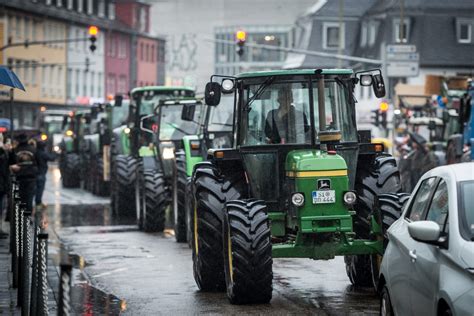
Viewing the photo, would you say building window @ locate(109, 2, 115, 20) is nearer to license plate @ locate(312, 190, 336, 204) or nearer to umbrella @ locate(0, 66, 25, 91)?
umbrella @ locate(0, 66, 25, 91)

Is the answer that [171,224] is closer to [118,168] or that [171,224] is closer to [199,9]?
[118,168]

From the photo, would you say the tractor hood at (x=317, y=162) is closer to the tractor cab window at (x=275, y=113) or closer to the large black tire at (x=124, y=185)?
the tractor cab window at (x=275, y=113)

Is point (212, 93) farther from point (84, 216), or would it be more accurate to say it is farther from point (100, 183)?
point (100, 183)

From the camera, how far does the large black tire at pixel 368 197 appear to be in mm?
16562

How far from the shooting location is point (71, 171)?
52.3 metres

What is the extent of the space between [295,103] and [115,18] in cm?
11328

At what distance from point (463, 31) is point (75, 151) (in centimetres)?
2506

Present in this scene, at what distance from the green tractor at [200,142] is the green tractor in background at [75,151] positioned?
25278 millimetres

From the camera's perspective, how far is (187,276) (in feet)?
62.1

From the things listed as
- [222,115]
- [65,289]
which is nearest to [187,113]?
[222,115]

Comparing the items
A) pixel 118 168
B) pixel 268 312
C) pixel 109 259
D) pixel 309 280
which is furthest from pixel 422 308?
pixel 118 168

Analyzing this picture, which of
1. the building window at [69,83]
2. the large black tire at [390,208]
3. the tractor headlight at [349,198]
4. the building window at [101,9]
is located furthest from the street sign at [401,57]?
the building window at [101,9]

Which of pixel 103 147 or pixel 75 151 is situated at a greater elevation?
pixel 103 147

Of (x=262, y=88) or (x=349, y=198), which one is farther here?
(x=262, y=88)
